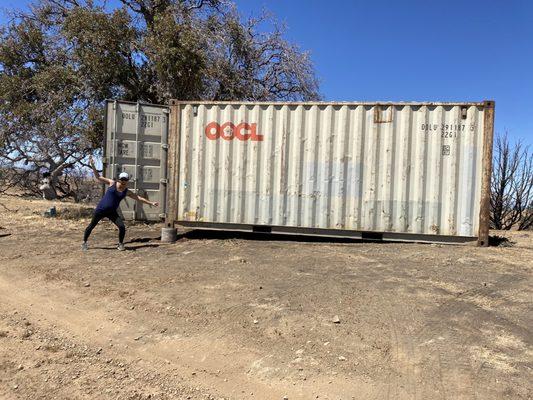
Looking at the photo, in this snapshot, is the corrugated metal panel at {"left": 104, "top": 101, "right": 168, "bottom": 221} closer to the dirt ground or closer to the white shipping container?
the white shipping container

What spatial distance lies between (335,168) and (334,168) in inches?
0.7

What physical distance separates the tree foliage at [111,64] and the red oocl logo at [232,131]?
487 cm

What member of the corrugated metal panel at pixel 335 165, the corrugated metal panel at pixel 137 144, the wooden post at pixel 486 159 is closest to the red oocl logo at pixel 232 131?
the corrugated metal panel at pixel 335 165

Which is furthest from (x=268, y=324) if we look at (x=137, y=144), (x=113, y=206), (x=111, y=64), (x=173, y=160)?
(x=111, y=64)

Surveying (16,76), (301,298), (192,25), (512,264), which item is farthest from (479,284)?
(16,76)

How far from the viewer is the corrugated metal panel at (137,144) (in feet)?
31.5

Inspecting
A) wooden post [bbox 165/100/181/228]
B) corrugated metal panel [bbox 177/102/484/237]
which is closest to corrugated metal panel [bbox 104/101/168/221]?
wooden post [bbox 165/100/181/228]

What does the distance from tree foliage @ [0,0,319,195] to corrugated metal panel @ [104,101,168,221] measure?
148 inches

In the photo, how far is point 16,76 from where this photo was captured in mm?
14180

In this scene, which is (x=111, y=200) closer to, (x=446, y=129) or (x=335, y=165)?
(x=335, y=165)

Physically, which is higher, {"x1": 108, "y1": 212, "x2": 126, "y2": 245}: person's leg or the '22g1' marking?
the '22g1' marking

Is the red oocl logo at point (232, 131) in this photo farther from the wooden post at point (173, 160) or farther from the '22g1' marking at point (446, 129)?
the '22g1' marking at point (446, 129)

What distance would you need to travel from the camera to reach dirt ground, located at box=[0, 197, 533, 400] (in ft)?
11.3

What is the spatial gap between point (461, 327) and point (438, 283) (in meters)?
1.57
